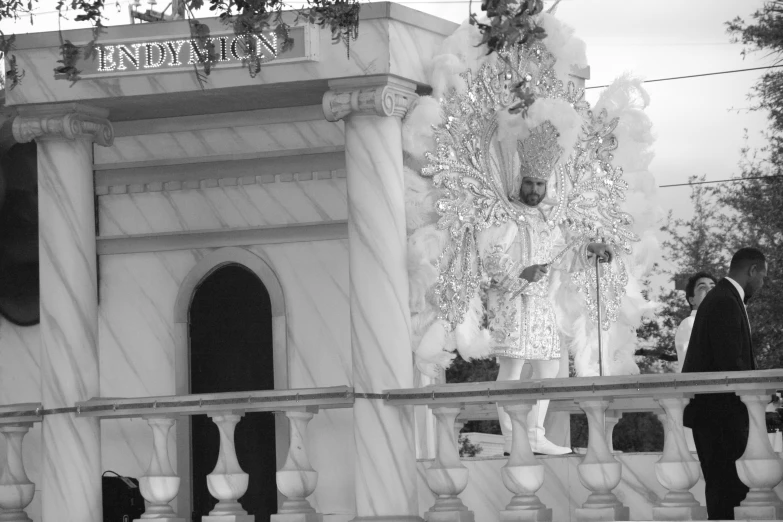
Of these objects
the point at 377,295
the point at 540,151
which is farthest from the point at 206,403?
the point at 540,151

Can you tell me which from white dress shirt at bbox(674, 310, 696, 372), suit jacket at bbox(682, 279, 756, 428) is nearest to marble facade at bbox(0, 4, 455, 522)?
suit jacket at bbox(682, 279, 756, 428)

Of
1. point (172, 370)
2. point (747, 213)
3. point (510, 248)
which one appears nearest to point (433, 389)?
point (510, 248)

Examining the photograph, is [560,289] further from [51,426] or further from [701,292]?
[51,426]

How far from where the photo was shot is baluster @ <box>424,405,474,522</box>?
13.1 metres

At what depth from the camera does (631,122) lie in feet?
50.1

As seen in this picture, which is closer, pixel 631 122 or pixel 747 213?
pixel 631 122

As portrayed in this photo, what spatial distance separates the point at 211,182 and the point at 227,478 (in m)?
3.00

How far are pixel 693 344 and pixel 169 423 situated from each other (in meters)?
4.22

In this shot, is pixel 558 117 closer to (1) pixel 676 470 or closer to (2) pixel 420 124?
(2) pixel 420 124

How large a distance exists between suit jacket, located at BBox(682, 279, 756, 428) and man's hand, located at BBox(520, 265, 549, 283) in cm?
182

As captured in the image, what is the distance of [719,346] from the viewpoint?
39.8 feet

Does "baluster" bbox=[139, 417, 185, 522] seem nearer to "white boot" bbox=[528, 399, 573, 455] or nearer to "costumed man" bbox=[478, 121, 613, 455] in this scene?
"costumed man" bbox=[478, 121, 613, 455]

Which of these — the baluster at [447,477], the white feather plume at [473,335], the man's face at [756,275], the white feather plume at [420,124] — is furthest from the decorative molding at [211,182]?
the man's face at [756,275]

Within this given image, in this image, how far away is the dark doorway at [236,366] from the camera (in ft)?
50.1
